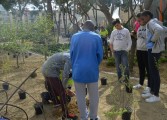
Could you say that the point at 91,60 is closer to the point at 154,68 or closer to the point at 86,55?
the point at 86,55

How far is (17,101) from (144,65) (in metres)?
2.71

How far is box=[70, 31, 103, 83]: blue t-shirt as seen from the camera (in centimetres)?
340

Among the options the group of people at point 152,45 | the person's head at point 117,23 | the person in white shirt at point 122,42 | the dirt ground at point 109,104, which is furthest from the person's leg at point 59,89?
the person's head at point 117,23

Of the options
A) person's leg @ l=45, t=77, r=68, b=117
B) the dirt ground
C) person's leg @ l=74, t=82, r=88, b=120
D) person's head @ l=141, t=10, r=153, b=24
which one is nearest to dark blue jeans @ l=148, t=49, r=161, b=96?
the dirt ground

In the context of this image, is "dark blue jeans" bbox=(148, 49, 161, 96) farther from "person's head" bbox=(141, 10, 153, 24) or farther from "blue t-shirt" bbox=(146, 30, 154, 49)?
"person's head" bbox=(141, 10, 153, 24)

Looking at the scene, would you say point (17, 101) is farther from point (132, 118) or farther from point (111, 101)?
point (132, 118)

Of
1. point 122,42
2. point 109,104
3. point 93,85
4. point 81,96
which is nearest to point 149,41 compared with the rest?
point 122,42

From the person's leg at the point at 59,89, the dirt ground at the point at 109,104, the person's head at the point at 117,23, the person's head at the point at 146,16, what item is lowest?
the dirt ground at the point at 109,104

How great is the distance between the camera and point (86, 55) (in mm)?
3414

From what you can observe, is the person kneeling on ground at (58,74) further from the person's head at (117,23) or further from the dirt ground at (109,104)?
the person's head at (117,23)

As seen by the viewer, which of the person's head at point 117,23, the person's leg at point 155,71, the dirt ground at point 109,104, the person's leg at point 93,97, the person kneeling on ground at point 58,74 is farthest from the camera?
the person's head at point 117,23

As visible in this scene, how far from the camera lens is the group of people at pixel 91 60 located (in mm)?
3428

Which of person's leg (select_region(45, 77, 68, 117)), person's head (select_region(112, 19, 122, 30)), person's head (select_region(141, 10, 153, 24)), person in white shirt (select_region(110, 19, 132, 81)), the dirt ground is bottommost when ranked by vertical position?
the dirt ground

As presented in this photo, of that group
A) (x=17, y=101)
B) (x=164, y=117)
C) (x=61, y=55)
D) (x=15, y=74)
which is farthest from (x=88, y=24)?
(x=15, y=74)
